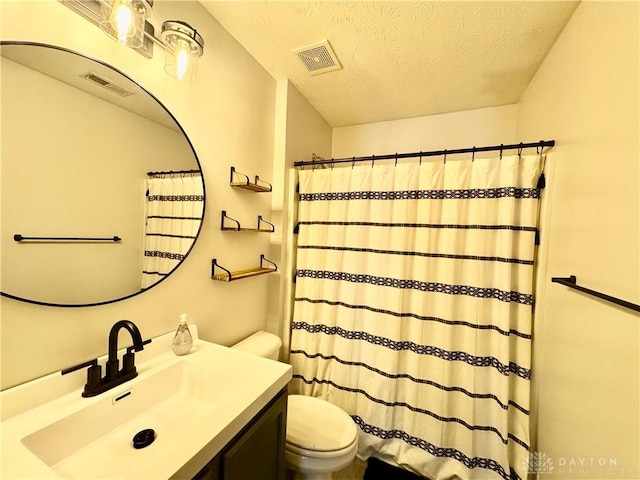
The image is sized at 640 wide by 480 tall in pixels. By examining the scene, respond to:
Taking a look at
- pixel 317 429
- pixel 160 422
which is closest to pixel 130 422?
pixel 160 422

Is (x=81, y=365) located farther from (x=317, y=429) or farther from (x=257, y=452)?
(x=317, y=429)

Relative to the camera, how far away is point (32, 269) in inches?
29.0

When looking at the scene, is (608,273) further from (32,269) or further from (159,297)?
(32,269)

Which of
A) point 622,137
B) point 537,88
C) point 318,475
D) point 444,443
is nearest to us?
point 622,137

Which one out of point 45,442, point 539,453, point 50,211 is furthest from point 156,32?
point 539,453

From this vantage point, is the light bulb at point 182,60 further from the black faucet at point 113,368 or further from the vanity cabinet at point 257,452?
the vanity cabinet at point 257,452

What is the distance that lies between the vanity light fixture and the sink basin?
3.84ft

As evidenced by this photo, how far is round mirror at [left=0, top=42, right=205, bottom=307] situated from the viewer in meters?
0.71

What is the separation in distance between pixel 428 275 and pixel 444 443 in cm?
96

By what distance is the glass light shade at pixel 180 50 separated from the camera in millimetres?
1000

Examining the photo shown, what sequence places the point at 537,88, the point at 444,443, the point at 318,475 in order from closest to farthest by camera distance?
the point at 318,475 < the point at 444,443 < the point at 537,88

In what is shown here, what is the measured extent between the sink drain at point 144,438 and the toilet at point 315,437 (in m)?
0.64

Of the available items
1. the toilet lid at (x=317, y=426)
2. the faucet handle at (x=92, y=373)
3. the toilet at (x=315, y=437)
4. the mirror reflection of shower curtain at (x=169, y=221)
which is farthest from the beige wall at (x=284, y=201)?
the faucet handle at (x=92, y=373)

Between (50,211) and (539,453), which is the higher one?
(50,211)
